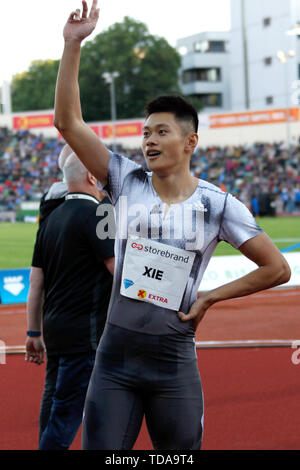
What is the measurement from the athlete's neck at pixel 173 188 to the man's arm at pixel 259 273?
0.34 meters

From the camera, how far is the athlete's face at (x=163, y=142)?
2986 millimetres

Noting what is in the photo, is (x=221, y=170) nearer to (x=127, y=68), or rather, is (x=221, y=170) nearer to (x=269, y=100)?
(x=269, y=100)

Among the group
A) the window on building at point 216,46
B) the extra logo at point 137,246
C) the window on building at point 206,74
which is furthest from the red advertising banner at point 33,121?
the extra logo at point 137,246

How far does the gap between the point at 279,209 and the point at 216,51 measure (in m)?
45.9

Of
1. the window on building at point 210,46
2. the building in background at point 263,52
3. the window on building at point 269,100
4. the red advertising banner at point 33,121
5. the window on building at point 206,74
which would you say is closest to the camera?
the red advertising banner at point 33,121

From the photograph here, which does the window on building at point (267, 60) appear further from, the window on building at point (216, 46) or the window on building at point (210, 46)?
the window on building at point (216, 46)

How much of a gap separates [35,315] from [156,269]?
63.4 inches

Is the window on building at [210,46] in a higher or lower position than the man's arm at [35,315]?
higher

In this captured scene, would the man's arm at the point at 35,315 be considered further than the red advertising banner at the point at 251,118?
No

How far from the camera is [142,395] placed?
2977 millimetres

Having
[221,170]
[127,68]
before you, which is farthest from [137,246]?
[127,68]
